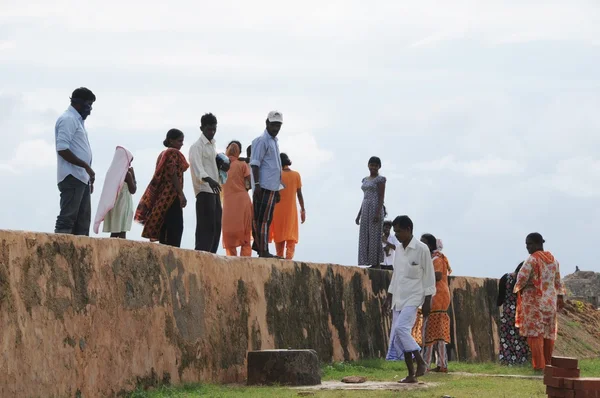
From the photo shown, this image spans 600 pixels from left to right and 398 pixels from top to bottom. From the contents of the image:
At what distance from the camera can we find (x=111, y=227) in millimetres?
11297

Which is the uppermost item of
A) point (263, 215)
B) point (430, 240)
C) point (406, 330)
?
point (263, 215)

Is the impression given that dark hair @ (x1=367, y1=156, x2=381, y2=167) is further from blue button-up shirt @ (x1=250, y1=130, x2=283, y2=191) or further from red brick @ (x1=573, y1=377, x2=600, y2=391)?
red brick @ (x1=573, y1=377, x2=600, y2=391)

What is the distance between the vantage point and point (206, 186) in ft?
36.8

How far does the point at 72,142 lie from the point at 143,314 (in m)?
1.58

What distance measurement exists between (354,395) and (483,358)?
9.84m

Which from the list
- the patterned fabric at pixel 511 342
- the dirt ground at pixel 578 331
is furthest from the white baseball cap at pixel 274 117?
the dirt ground at pixel 578 331

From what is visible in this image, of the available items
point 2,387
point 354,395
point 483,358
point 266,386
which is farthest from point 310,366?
point 483,358

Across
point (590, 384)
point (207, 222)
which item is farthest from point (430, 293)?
point (590, 384)

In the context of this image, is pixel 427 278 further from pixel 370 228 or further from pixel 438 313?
pixel 370 228

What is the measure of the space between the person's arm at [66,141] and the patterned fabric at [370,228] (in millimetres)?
6468

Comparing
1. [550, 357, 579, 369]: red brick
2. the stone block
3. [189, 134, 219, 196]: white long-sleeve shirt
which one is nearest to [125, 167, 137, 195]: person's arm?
[189, 134, 219, 196]: white long-sleeve shirt

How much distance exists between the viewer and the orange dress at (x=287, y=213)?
1409 centimetres

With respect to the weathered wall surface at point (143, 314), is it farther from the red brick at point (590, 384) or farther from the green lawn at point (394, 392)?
the red brick at point (590, 384)

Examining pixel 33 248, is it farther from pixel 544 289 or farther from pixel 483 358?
pixel 483 358
